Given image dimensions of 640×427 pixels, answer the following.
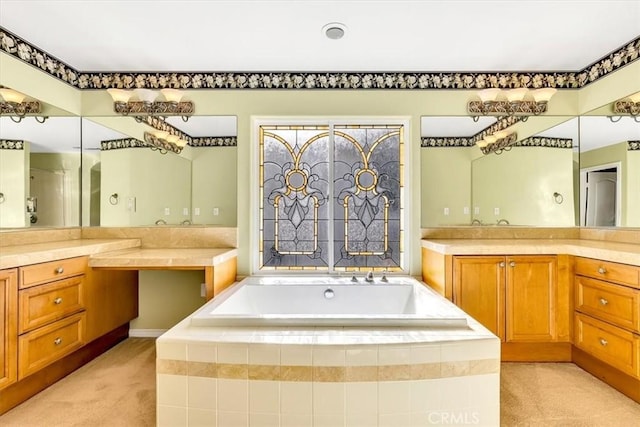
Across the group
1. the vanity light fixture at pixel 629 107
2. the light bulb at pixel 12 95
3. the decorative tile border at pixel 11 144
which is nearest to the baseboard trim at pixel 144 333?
the decorative tile border at pixel 11 144

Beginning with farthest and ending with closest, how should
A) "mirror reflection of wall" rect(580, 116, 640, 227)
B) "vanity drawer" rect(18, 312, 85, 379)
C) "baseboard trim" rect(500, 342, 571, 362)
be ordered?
"mirror reflection of wall" rect(580, 116, 640, 227) → "baseboard trim" rect(500, 342, 571, 362) → "vanity drawer" rect(18, 312, 85, 379)

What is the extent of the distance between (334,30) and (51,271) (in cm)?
234

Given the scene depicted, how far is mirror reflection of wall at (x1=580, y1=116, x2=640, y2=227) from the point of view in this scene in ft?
8.10

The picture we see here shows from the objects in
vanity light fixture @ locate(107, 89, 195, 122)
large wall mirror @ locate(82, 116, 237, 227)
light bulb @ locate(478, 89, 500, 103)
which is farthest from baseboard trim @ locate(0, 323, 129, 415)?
light bulb @ locate(478, 89, 500, 103)

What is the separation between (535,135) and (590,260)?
1.18 m

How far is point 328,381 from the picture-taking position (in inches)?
53.5

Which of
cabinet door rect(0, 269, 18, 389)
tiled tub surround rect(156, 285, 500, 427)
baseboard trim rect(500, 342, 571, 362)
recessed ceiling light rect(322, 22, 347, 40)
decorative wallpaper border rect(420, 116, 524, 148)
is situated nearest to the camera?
tiled tub surround rect(156, 285, 500, 427)

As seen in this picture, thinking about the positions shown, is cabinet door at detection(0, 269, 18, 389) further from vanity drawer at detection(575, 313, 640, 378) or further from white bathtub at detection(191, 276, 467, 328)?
vanity drawer at detection(575, 313, 640, 378)

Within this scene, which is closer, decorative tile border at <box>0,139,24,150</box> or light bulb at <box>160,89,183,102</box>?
decorative tile border at <box>0,139,24,150</box>

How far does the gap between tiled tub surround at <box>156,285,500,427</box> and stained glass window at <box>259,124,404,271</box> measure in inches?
56.3

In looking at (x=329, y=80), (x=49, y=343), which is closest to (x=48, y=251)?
(x=49, y=343)

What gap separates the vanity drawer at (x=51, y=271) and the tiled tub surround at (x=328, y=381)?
1.05 m

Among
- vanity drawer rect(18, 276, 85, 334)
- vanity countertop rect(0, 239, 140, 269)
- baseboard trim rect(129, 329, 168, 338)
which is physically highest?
vanity countertop rect(0, 239, 140, 269)

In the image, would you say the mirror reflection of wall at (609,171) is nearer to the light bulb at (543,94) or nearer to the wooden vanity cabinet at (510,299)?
the light bulb at (543,94)
